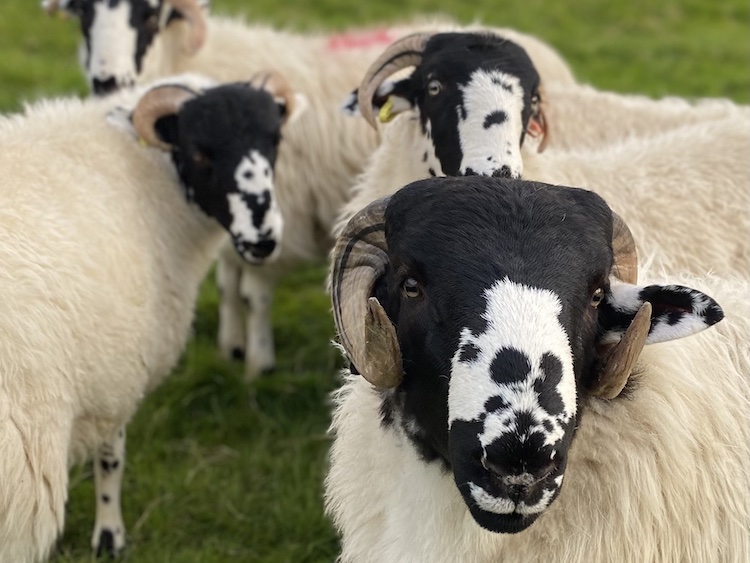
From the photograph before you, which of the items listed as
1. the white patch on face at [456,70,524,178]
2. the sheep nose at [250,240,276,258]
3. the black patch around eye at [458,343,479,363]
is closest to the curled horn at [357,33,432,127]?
the white patch on face at [456,70,524,178]

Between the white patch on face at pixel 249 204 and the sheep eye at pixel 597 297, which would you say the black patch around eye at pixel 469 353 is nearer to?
the sheep eye at pixel 597 297

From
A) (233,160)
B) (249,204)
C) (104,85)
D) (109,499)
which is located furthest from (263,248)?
(104,85)

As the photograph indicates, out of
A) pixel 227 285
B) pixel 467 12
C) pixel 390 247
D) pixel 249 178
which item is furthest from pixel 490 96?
pixel 467 12

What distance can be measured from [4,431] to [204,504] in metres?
1.50

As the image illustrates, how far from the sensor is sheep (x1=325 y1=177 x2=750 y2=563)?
2.01m

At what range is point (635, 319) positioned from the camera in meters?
2.10

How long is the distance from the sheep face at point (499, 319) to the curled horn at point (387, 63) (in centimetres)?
177

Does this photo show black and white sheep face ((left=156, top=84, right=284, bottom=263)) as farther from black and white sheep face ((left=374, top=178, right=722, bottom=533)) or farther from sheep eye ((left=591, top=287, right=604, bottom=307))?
sheep eye ((left=591, top=287, right=604, bottom=307))

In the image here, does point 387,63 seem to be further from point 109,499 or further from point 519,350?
point 519,350

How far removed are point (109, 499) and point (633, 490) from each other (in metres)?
2.44

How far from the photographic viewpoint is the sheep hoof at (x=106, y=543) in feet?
12.9

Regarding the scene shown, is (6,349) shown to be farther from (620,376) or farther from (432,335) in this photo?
(620,376)

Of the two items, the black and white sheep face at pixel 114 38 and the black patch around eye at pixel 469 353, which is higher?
the black patch around eye at pixel 469 353

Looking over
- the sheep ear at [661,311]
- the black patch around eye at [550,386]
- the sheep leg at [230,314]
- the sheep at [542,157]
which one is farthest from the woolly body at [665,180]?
the black patch around eye at [550,386]
